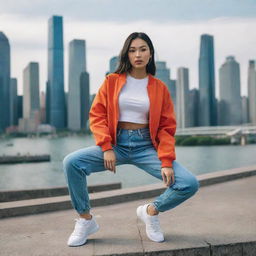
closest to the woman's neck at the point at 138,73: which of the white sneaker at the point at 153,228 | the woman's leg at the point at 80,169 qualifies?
the woman's leg at the point at 80,169

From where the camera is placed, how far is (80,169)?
236 cm

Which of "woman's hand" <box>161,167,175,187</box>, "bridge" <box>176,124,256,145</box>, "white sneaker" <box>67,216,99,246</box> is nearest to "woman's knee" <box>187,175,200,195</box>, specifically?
"woman's hand" <box>161,167,175,187</box>

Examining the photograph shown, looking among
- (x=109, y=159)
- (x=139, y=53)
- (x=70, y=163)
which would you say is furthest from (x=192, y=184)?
(x=139, y=53)

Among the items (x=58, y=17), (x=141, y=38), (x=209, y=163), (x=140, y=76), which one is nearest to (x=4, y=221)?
(x=140, y=76)

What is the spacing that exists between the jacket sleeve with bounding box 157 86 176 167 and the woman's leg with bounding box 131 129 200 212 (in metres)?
0.06

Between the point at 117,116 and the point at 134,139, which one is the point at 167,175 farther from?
the point at 117,116

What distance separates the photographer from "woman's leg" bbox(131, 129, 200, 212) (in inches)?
91.3

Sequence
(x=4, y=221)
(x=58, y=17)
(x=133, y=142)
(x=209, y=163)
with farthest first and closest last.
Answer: (x=58, y=17)
(x=209, y=163)
(x=4, y=221)
(x=133, y=142)

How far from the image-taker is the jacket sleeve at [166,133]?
93.4 inches

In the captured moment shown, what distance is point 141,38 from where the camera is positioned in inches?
99.3

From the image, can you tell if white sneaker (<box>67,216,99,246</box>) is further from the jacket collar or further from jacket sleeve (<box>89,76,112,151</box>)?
the jacket collar

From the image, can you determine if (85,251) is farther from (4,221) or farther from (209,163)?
(209,163)

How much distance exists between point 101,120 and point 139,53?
546 mm

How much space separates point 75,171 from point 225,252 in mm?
1114
